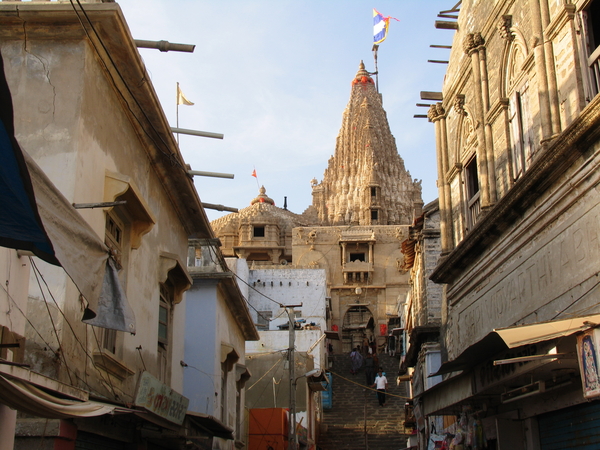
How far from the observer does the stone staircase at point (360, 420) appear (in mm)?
25844

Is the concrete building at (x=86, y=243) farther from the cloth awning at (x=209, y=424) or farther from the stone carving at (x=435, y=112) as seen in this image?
the stone carving at (x=435, y=112)

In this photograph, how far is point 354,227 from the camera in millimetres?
55781

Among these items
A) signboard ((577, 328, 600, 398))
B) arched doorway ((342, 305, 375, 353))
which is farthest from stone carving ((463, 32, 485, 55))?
arched doorway ((342, 305, 375, 353))

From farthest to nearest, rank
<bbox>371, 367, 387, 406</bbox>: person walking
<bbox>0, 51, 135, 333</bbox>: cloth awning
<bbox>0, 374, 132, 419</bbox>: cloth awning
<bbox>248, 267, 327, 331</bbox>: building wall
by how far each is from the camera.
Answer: <bbox>248, 267, 327, 331</bbox>: building wall → <bbox>371, 367, 387, 406</bbox>: person walking → <bbox>0, 374, 132, 419</bbox>: cloth awning → <bbox>0, 51, 135, 333</bbox>: cloth awning

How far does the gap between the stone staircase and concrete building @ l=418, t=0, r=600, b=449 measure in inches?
514

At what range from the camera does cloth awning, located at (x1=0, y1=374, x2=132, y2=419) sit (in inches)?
195

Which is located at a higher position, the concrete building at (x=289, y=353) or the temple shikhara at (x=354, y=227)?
the temple shikhara at (x=354, y=227)

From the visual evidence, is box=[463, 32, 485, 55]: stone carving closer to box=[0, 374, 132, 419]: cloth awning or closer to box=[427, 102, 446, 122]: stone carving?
box=[427, 102, 446, 122]: stone carving

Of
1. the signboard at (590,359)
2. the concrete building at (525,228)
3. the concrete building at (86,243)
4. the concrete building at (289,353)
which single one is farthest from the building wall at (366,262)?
the signboard at (590,359)

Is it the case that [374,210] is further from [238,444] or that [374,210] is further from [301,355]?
[238,444]

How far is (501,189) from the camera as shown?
38.1ft

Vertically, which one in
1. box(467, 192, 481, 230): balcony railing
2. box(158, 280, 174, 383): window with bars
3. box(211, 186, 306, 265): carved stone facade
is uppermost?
box(211, 186, 306, 265): carved stone facade

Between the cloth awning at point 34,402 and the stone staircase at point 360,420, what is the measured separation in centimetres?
1894

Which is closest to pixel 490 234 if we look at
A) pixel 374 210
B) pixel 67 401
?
pixel 67 401
